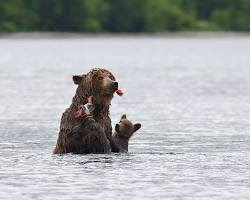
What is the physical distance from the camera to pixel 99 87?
2156 cm

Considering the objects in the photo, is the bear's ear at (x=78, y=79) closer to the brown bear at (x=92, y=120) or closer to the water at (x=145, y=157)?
the brown bear at (x=92, y=120)

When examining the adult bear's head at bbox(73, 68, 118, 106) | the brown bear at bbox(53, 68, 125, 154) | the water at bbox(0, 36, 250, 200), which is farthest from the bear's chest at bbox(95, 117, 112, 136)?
the water at bbox(0, 36, 250, 200)

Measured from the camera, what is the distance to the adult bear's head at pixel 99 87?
70.2 ft

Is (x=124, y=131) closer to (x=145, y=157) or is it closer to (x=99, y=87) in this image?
(x=145, y=157)

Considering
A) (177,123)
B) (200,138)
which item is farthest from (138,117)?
(200,138)

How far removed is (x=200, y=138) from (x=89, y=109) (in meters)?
6.41

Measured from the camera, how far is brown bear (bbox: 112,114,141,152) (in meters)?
22.2

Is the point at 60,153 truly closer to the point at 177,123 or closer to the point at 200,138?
the point at 200,138

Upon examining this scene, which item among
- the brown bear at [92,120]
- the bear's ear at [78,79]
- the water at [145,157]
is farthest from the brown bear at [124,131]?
the bear's ear at [78,79]

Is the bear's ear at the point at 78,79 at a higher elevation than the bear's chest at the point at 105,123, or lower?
higher

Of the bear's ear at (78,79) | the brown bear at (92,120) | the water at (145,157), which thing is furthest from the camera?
the bear's ear at (78,79)

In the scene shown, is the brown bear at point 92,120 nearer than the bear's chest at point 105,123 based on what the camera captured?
Yes

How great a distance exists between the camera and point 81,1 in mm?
195250

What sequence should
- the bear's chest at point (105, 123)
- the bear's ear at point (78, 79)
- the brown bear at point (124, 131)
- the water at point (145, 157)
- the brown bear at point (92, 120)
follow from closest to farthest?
the water at point (145, 157) → the brown bear at point (92, 120) → the bear's chest at point (105, 123) → the bear's ear at point (78, 79) → the brown bear at point (124, 131)
